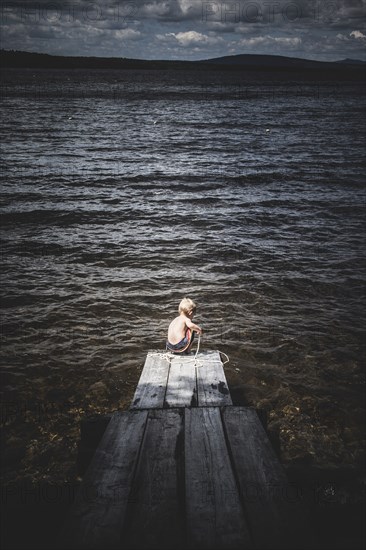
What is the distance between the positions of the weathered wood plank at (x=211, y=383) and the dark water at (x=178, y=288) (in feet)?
2.88

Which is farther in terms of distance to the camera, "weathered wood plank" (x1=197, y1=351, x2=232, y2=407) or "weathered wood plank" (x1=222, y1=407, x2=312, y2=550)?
"weathered wood plank" (x1=197, y1=351, x2=232, y2=407)

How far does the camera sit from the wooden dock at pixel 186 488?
2783 millimetres

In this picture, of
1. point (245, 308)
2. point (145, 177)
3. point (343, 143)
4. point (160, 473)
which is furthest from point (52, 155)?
point (160, 473)

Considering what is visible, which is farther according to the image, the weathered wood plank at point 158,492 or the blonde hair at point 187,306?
the blonde hair at point 187,306

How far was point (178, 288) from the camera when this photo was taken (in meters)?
10.4

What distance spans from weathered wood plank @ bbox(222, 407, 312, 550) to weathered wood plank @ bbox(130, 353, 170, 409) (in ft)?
3.65

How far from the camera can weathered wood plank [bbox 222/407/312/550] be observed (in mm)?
2786

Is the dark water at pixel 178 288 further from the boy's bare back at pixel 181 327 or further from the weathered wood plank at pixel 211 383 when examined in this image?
the boy's bare back at pixel 181 327

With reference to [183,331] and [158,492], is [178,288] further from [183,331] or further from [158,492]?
[158,492]

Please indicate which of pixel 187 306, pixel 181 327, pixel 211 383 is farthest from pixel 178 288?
pixel 211 383

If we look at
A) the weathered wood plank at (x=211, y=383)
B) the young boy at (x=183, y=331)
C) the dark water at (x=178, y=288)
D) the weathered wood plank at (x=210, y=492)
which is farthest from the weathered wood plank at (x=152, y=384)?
the dark water at (x=178, y=288)

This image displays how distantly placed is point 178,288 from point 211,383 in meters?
5.00

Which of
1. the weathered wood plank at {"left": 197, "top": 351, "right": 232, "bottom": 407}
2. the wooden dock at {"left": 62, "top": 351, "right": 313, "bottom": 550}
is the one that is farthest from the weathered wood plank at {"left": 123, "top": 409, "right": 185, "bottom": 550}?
the weathered wood plank at {"left": 197, "top": 351, "right": 232, "bottom": 407}

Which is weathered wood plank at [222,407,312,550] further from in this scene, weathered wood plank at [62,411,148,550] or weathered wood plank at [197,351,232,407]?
weathered wood plank at [62,411,148,550]
